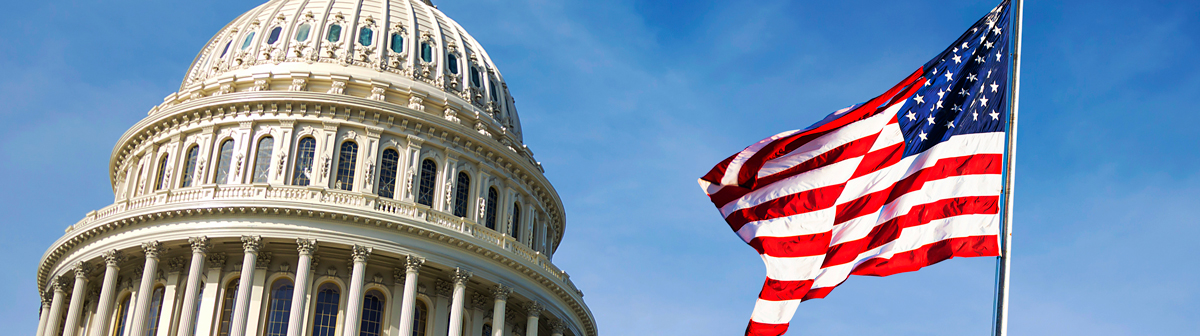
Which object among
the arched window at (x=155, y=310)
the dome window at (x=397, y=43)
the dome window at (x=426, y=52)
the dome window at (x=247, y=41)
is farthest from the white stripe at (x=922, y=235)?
the dome window at (x=247, y=41)

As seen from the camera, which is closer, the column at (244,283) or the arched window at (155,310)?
the column at (244,283)

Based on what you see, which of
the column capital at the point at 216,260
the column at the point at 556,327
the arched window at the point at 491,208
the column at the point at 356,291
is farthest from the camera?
the arched window at the point at 491,208

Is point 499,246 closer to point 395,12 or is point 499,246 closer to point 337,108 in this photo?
point 337,108

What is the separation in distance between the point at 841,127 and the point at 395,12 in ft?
145

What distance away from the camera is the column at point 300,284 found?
46562 millimetres

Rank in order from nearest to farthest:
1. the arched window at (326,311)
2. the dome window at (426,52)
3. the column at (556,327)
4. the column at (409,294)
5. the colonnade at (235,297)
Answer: the colonnade at (235,297)
the column at (409,294)
the arched window at (326,311)
the column at (556,327)
the dome window at (426,52)

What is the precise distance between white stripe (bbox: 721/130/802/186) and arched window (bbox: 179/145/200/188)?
122 feet

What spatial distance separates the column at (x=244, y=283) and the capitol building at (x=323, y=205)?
0.07 meters

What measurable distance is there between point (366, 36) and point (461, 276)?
15.1 m

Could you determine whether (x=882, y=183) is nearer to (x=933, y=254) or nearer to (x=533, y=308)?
(x=933, y=254)

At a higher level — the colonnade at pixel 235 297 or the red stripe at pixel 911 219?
the colonnade at pixel 235 297

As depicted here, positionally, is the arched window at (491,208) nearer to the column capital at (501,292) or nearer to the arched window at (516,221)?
the arched window at (516,221)

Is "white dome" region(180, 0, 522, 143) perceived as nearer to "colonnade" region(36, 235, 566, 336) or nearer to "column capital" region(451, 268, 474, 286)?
"column capital" region(451, 268, 474, 286)

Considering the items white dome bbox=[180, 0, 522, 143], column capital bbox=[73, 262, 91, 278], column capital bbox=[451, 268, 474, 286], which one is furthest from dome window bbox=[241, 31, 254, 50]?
column capital bbox=[451, 268, 474, 286]
